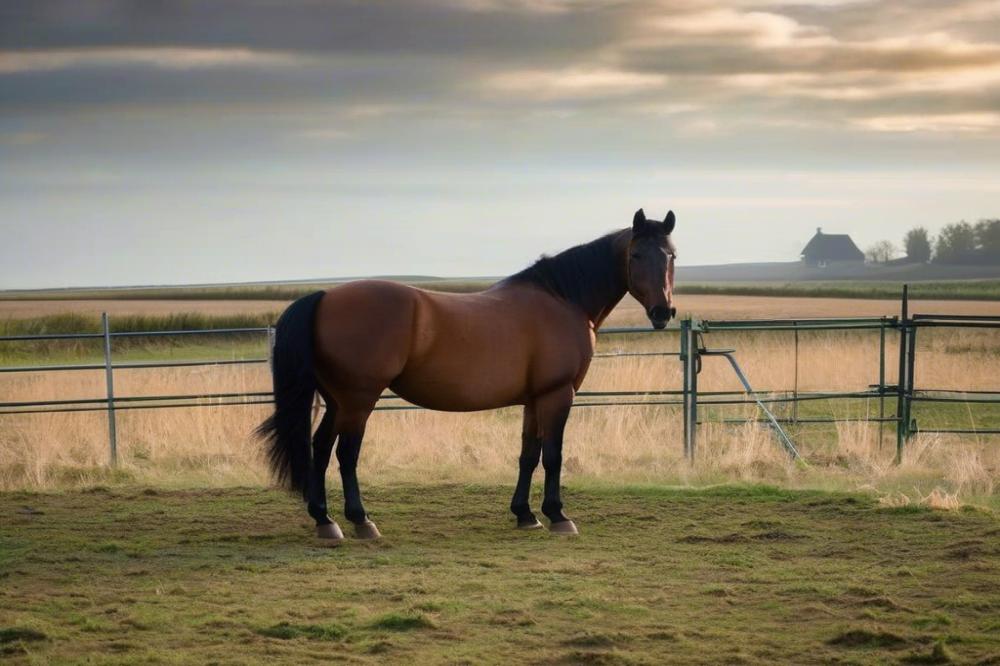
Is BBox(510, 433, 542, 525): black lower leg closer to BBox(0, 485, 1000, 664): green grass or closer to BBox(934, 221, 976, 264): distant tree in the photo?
BBox(0, 485, 1000, 664): green grass

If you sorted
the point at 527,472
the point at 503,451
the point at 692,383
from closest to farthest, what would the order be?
the point at 527,472
the point at 692,383
the point at 503,451

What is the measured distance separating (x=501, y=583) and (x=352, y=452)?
60.1 inches

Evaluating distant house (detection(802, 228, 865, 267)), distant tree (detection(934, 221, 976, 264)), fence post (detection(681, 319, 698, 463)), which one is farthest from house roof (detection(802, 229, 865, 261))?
fence post (detection(681, 319, 698, 463))

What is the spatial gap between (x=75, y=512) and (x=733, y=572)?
460 cm

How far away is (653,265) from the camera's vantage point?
6977 mm

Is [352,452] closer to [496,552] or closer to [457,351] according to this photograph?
[457,351]

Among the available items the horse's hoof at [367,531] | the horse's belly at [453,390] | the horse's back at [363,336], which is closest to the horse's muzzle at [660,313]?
the horse's belly at [453,390]

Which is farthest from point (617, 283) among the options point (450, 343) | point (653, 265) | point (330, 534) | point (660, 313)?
point (330, 534)

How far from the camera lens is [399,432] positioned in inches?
453

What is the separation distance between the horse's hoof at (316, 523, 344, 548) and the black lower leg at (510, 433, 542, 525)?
1110 mm

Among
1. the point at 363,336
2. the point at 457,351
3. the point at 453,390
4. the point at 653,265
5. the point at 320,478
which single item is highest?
the point at 653,265

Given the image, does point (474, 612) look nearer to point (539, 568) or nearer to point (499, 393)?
point (539, 568)

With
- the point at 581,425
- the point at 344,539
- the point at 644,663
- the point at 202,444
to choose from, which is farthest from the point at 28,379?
the point at 644,663

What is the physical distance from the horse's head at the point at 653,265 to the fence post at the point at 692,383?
3.13m
